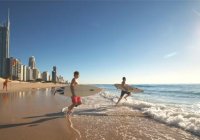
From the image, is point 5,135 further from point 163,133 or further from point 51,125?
point 163,133

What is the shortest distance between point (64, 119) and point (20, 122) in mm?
1777

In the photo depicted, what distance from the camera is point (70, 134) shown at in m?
6.90

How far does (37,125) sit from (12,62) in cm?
15829

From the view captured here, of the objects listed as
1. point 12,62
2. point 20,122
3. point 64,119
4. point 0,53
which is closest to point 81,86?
point 64,119

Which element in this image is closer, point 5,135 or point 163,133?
point 5,135

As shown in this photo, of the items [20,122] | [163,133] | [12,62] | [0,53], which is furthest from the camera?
[0,53]

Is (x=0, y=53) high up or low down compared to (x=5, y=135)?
up

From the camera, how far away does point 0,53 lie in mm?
198000

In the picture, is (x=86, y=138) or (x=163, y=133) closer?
(x=86, y=138)

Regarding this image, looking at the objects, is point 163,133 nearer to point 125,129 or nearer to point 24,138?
point 125,129

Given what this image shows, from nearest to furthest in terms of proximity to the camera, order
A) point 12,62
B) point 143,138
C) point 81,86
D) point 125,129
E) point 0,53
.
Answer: point 143,138
point 125,129
point 81,86
point 12,62
point 0,53

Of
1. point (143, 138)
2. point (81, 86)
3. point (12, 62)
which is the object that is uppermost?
point (12, 62)

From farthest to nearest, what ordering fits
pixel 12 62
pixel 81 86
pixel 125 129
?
pixel 12 62 → pixel 81 86 → pixel 125 129

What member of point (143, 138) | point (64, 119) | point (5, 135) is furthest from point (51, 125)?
point (143, 138)
